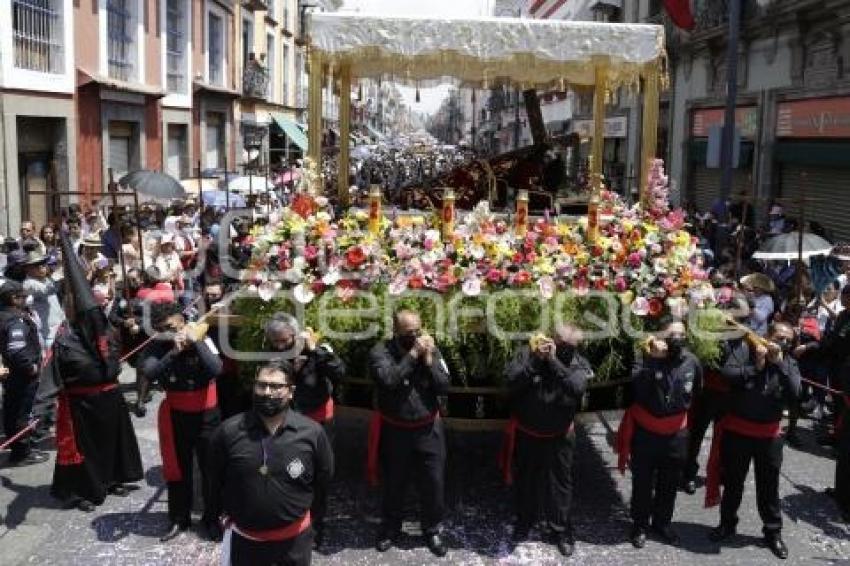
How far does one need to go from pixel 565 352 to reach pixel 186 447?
2563mm

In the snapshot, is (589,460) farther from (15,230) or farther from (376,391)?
(15,230)

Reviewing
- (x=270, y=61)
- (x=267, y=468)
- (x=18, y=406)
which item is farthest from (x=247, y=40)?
(x=267, y=468)

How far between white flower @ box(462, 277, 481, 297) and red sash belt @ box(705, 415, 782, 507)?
6.07 feet

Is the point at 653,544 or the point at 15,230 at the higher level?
the point at 15,230

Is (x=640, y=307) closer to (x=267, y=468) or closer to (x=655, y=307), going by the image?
(x=655, y=307)

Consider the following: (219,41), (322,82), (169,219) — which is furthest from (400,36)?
(219,41)

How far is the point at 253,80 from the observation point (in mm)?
29219

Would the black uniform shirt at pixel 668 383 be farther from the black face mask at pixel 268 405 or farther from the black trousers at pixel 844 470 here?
the black face mask at pixel 268 405

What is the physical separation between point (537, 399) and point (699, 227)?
991 centimetres

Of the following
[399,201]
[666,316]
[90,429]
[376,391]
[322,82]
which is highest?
[322,82]

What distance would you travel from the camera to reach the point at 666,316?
19.7 ft

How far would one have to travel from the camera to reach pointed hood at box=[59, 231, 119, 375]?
19.5ft

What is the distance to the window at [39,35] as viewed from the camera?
1434cm

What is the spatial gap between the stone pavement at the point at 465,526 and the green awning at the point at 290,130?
2728 cm
